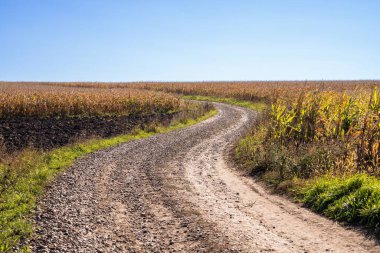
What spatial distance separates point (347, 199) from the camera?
8852 millimetres

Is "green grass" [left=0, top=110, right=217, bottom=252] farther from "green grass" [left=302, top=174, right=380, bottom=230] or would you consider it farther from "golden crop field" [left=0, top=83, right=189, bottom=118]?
"golden crop field" [left=0, top=83, right=189, bottom=118]

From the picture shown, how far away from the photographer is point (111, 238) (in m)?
7.83

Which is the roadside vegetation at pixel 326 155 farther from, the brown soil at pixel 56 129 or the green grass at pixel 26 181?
the brown soil at pixel 56 129

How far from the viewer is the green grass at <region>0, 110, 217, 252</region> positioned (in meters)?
7.80

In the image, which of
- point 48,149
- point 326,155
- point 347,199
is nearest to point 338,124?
point 326,155

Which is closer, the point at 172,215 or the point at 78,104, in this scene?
the point at 172,215

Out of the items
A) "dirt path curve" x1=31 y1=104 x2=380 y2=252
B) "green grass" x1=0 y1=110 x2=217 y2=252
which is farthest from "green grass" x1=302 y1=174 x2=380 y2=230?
"green grass" x1=0 y1=110 x2=217 y2=252

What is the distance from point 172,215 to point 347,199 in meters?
4.19

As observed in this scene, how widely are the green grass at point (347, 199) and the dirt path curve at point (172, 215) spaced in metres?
0.44

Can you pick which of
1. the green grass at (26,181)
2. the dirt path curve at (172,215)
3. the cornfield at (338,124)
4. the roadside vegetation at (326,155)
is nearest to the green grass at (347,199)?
the roadside vegetation at (326,155)

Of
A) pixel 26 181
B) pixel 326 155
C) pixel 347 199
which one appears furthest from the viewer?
pixel 326 155

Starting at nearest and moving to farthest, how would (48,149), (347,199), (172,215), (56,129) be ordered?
(347,199)
(172,215)
(48,149)
(56,129)

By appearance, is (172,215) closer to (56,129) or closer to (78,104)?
(56,129)

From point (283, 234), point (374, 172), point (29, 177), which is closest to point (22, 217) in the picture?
point (29, 177)
